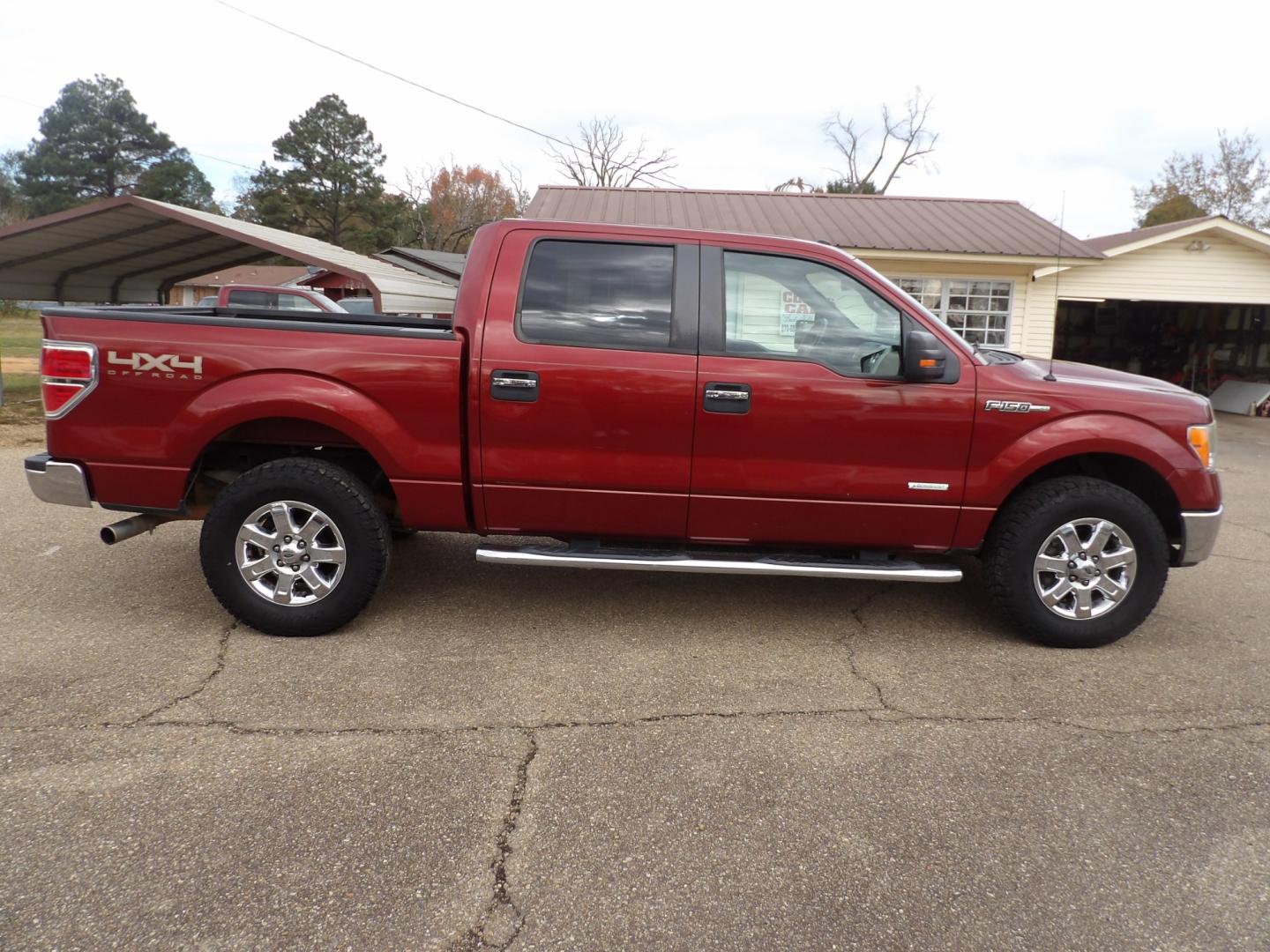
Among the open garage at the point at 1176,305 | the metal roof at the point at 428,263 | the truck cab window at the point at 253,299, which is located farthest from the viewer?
the metal roof at the point at 428,263

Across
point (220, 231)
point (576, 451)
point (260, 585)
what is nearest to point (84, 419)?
point (260, 585)

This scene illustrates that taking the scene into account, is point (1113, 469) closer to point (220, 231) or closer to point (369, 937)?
point (369, 937)

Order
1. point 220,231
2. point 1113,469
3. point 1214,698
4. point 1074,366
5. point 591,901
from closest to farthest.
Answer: point 591,901 → point 1214,698 → point 1113,469 → point 1074,366 → point 220,231

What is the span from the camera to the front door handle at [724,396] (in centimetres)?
395

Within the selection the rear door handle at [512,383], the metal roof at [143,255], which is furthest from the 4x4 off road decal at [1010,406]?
the metal roof at [143,255]

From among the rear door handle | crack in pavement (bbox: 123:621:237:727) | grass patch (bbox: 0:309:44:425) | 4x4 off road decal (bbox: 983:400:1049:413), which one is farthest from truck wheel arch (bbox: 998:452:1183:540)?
grass patch (bbox: 0:309:44:425)

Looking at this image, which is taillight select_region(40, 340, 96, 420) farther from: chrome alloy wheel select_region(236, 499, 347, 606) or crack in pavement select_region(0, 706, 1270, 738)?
crack in pavement select_region(0, 706, 1270, 738)

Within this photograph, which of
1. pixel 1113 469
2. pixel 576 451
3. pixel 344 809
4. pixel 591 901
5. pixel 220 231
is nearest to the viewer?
pixel 591 901

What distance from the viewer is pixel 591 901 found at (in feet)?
7.77

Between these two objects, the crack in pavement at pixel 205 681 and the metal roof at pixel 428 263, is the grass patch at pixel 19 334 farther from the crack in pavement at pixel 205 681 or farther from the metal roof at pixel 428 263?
the crack in pavement at pixel 205 681

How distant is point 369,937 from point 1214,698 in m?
3.63

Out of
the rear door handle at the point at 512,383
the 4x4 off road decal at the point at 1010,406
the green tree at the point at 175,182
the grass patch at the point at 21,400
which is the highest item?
the green tree at the point at 175,182

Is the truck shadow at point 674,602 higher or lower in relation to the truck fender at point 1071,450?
lower

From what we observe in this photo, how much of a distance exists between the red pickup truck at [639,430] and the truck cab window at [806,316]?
0.01 m
